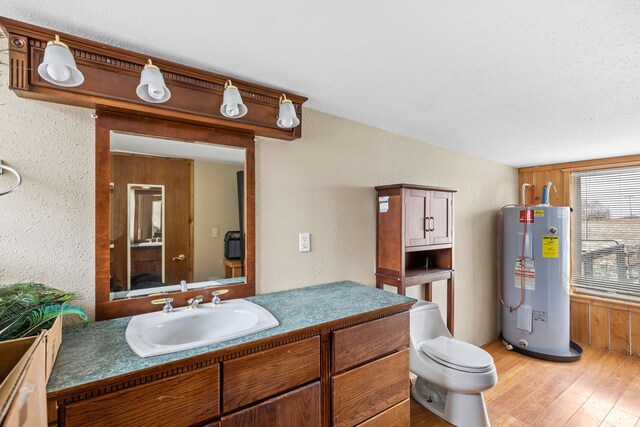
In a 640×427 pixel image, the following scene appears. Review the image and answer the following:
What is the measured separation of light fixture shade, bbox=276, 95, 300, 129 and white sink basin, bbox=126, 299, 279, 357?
Answer: 0.98m

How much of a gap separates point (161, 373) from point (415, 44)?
1537 millimetres

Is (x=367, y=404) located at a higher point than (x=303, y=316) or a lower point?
lower

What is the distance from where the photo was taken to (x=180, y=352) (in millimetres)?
1021

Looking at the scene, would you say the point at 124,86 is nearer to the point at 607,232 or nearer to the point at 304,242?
the point at 304,242

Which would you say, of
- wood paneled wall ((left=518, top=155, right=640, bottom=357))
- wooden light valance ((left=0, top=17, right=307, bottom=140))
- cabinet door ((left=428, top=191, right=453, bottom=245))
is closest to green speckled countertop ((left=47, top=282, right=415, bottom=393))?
cabinet door ((left=428, top=191, right=453, bottom=245))

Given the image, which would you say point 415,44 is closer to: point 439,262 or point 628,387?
point 439,262

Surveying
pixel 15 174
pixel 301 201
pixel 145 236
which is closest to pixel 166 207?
pixel 145 236

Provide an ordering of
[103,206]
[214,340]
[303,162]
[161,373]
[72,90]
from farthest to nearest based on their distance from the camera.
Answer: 1. [303,162]
2. [103,206]
3. [72,90]
4. [214,340]
5. [161,373]

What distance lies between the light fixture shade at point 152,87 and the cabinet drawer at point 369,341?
128 centimetres

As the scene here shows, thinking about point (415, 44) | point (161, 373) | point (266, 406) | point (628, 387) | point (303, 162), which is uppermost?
point (415, 44)

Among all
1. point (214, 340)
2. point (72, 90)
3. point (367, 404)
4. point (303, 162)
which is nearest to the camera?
point (214, 340)

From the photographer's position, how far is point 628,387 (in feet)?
8.27

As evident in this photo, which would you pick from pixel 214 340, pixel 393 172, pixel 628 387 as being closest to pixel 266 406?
pixel 214 340

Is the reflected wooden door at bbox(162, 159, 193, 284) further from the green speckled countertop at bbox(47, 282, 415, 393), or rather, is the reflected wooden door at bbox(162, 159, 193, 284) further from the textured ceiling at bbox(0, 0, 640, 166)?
the textured ceiling at bbox(0, 0, 640, 166)
